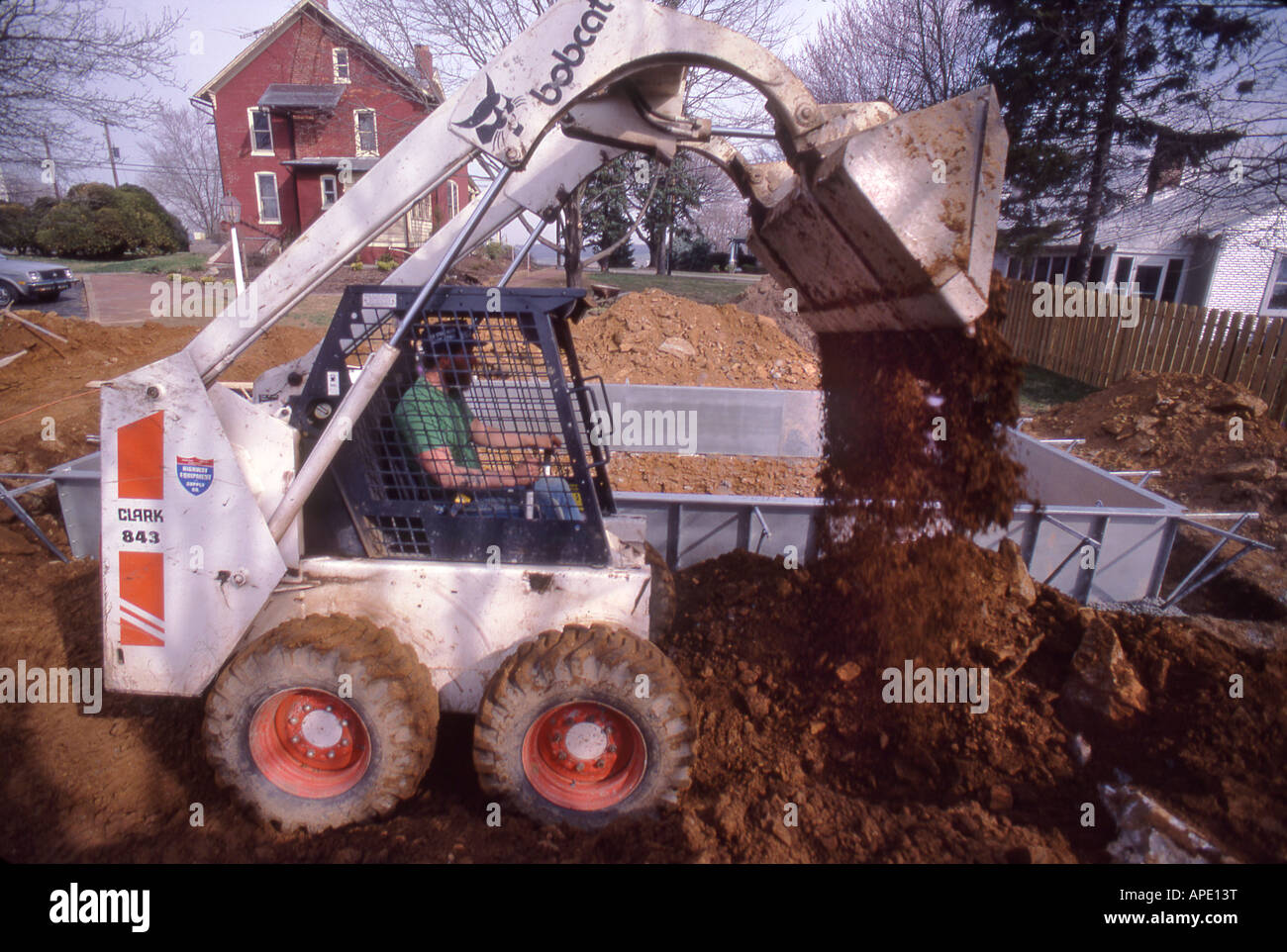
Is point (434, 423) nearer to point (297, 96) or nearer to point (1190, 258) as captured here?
point (1190, 258)

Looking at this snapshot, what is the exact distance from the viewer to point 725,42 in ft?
8.67

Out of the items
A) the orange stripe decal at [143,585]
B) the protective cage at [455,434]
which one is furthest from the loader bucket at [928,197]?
the orange stripe decal at [143,585]

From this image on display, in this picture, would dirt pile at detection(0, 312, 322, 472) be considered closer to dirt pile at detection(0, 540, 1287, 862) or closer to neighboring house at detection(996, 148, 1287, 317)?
dirt pile at detection(0, 540, 1287, 862)

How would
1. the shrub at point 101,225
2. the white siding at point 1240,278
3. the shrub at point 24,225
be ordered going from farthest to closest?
the shrub at point 101,225, the shrub at point 24,225, the white siding at point 1240,278

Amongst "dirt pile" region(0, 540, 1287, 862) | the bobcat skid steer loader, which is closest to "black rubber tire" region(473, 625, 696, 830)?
the bobcat skid steer loader

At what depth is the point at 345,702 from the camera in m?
2.86

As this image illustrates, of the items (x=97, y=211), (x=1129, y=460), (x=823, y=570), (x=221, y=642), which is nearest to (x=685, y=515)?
(x=823, y=570)

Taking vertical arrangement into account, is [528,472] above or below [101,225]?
below

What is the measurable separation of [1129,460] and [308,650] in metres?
9.56

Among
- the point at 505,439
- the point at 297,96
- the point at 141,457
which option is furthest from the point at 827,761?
the point at 297,96

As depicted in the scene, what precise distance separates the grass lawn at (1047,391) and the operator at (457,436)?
10.3m

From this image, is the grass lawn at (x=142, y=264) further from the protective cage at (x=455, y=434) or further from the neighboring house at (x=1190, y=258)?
the neighboring house at (x=1190, y=258)

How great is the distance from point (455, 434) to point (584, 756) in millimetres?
1489

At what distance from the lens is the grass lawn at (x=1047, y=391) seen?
38.9ft
